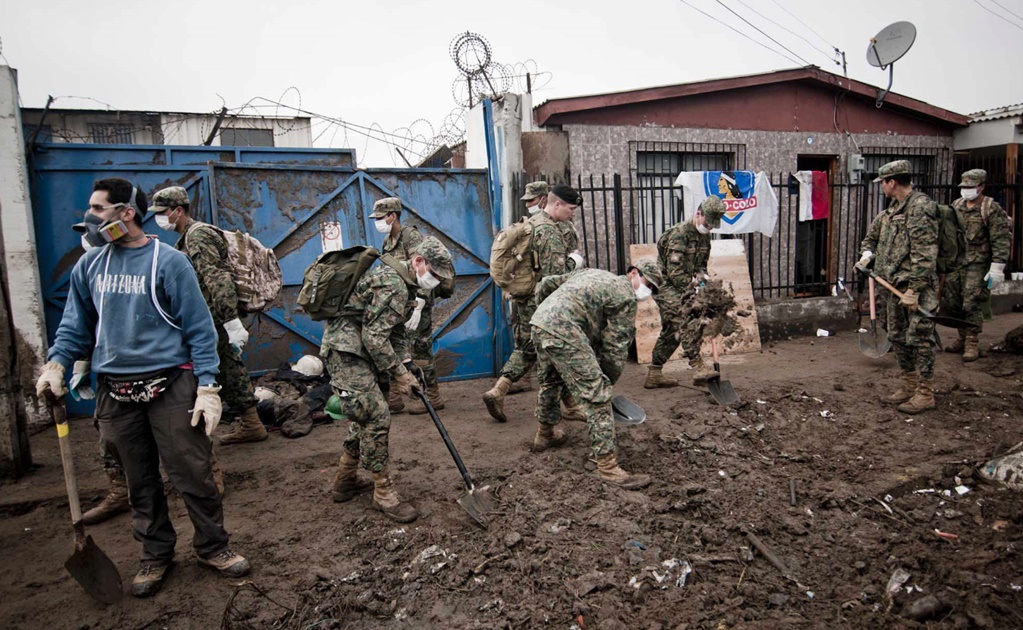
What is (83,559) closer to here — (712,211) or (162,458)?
(162,458)

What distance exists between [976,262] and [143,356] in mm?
8173

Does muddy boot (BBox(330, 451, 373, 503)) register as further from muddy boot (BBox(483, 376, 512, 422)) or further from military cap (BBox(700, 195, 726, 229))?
military cap (BBox(700, 195, 726, 229))

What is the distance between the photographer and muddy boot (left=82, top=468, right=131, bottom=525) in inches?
143

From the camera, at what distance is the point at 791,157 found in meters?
9.38

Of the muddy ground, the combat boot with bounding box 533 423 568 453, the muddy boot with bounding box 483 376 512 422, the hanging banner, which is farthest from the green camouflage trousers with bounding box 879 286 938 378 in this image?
the muddy boot with bounding box 483 376 512 422

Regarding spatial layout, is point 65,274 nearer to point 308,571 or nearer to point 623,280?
point 308,571

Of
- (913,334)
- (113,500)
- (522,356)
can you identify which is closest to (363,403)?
(113,500)

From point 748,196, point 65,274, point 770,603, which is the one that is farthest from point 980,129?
point 65,274

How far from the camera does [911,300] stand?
5.10 meters

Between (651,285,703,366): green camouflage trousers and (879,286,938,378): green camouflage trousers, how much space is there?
1.68m

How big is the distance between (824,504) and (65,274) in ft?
22.1

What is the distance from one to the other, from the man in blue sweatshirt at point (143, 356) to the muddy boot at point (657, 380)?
4.39 meters

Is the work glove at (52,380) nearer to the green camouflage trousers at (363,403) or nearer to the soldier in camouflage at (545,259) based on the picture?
the green camouflage trousers at (363,403)

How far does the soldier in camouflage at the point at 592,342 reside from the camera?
3.81m
